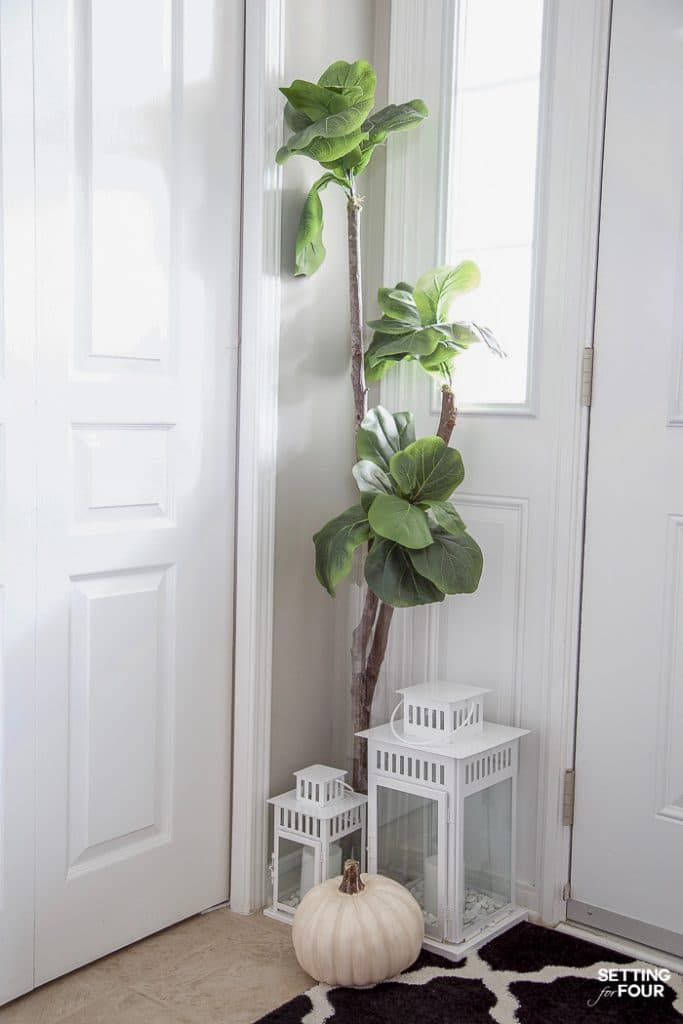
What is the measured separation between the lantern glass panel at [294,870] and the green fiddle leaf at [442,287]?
117 cm

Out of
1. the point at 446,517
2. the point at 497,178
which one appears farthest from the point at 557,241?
the point at 446,517

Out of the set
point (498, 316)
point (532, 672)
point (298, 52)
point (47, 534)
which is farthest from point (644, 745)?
point (298, 52)

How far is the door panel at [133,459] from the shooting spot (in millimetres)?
1832

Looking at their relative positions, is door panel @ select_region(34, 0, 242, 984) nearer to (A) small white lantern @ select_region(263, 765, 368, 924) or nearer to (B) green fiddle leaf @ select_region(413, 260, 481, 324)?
(A) small white lantern @ select_region(263, 765, 368, 924)

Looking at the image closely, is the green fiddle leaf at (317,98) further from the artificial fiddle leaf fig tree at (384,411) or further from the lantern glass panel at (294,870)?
the lantern glass panel at (294,870)

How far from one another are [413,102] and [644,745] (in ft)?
4.62

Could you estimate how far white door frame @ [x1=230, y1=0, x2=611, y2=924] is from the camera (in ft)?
6.79

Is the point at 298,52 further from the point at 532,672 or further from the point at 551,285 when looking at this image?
the point at 532,672

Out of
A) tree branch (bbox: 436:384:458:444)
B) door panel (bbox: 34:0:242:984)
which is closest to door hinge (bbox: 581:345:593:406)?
tree branch (bbox: 436:384:458:444)

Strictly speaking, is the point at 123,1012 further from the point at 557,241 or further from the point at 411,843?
the point at 557,241

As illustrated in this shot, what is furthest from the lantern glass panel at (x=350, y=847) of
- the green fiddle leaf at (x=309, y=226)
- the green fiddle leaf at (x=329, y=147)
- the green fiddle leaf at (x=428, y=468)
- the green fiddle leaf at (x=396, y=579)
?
the green fiddle leaf at (x=329, y=147)

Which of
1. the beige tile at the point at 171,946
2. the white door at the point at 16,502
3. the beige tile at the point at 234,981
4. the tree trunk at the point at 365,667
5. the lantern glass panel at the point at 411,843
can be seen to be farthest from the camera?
the tree trunk at the point at 365,667

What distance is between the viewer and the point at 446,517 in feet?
6.53

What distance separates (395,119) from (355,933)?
159 centimetres
